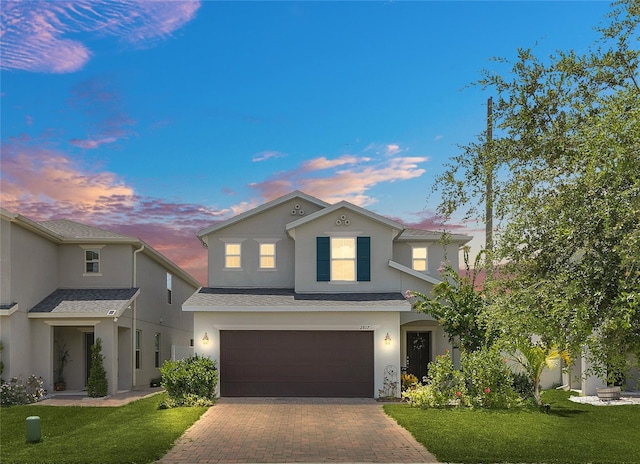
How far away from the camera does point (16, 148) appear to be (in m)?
22.3

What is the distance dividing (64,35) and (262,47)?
19.0 ft

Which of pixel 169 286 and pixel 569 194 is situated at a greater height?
pixel 569 194

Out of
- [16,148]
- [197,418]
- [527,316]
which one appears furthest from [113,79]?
[527,316]

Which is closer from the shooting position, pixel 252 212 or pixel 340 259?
pixel 340 259

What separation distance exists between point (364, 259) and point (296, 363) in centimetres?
439

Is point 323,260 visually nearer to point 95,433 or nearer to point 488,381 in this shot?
point 488,381

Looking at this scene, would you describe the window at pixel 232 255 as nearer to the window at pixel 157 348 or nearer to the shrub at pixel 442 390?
the window at pixel 157 348

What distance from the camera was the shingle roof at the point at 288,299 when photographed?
72.9 ft

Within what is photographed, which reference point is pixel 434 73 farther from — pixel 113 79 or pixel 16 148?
pixel 16 148

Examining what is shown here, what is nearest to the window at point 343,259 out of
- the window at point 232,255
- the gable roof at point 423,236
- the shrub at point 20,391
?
the gable roof at point 423,236

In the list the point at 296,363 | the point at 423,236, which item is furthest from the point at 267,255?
the point at 423,236

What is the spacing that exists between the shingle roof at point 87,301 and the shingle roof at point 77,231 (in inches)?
79.1

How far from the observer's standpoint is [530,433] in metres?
15.4

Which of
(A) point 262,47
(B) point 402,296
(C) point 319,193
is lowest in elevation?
(B) point 402,296
